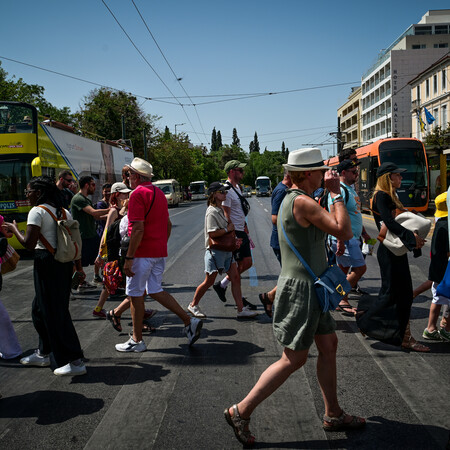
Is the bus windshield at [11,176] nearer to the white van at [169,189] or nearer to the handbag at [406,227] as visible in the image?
the handbag at [406,227]

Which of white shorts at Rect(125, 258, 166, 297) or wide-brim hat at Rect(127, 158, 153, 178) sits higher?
wide-brim hat at Rect(127, 158, 153, 178)

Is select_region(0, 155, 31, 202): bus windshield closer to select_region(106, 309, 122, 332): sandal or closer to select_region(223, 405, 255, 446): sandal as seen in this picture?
select_region(106, 309, 122, 332): sandal

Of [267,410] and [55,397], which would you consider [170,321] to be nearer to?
[55,397]

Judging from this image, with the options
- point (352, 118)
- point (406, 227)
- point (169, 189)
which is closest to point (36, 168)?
point (406, 227)

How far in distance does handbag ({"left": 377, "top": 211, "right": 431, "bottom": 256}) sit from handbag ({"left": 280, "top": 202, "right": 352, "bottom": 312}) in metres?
1.56

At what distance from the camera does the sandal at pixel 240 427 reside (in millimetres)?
2838

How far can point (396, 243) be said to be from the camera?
4.26 metres

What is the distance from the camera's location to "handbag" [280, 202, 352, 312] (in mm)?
2818

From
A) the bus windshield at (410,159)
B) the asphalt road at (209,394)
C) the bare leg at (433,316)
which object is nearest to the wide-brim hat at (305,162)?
the asphalt road at (209,394)

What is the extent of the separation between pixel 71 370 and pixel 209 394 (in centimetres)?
131

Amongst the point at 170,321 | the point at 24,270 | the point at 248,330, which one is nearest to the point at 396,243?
the point at 248,330

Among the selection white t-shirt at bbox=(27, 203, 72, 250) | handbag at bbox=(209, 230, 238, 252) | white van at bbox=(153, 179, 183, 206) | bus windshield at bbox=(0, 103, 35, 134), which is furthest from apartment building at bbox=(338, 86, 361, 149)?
white t-shirt at bbox=(27, 203, 72, 250)

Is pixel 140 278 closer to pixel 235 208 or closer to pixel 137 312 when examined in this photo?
pixel 137 312

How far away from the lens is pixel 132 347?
4664mm
